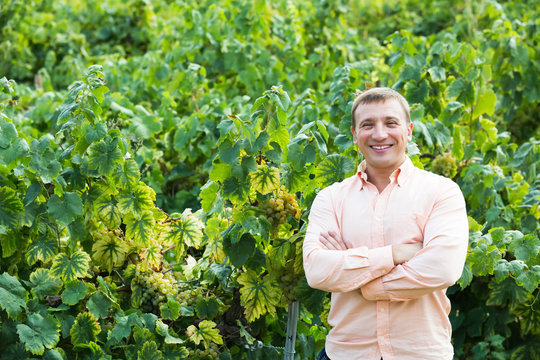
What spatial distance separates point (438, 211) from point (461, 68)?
1.78m

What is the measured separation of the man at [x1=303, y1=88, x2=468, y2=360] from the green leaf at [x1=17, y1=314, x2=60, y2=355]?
3.15 ft

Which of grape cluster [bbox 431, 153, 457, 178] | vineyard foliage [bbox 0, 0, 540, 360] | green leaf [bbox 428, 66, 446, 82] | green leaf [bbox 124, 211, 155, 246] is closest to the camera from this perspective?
vineyard foliage [bbox 0, 0, 540, 360]

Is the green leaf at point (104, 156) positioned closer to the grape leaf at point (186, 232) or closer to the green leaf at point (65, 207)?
the green leaf at point (65, 207)

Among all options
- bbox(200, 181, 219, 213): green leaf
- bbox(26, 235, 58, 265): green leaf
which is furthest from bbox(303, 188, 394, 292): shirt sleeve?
bbox(26, 235, 58, 265): green leaf

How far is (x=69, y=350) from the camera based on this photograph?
242 centimetres

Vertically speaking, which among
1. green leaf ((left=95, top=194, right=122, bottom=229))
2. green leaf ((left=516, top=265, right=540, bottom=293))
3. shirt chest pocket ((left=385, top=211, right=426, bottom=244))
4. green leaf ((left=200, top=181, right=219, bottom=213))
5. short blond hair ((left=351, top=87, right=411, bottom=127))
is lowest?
green leaf ((left=516, top=265, right=540, bottom=293))

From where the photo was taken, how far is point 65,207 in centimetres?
235

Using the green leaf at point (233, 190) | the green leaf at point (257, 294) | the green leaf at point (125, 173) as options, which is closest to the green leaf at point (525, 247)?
the green leaf at point (257, 294)

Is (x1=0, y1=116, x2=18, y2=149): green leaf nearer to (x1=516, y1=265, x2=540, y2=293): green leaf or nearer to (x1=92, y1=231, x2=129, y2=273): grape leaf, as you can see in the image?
(x1=92, y1=231, x2=129, y2=273): grape leaf

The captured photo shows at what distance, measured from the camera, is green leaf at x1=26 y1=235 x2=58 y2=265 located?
240 cm

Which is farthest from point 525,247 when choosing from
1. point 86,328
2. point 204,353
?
point 86,328

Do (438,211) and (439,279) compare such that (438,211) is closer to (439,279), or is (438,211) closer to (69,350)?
(439,279)

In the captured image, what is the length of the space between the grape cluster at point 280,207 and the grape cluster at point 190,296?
1.36 feet

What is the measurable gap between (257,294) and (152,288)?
424 millimetres
